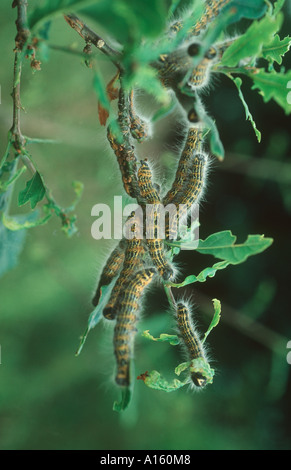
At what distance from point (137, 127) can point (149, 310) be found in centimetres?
220

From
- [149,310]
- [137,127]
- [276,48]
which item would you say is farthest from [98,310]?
[149,310]

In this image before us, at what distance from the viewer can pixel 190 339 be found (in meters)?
1.10

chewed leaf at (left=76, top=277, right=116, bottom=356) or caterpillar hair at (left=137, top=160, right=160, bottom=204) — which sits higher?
caterpillar hair at (left=137, top=160, right=160, bottom=204)

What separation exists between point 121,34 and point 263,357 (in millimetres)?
2956

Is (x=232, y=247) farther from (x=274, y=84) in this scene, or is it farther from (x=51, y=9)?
(x=51, y=9)

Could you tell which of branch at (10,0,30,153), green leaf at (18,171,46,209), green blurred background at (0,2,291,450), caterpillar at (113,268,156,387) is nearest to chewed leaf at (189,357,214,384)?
caterpillar at (113,268,156,387)

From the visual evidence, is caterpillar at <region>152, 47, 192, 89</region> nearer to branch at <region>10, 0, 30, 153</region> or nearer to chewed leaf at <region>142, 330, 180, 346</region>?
branch at <region>10, 0, 30, 153</region>

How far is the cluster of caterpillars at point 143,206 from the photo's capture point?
2.89 ft

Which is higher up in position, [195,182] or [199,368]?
[195,182]

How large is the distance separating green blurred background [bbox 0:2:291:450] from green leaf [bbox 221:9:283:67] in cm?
195

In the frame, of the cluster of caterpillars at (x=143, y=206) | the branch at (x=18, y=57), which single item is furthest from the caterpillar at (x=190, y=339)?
the branch at (x=18, y=57)

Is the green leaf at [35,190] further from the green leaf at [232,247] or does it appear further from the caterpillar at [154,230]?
the green leaf at [232,247]

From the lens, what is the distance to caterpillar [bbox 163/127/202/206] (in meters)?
1.11

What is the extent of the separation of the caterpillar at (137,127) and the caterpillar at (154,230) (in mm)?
91
